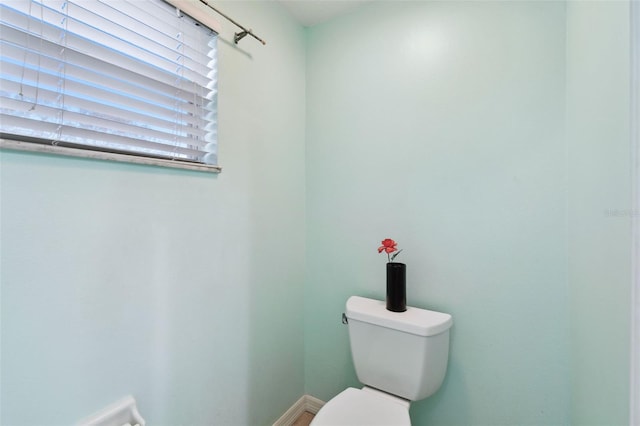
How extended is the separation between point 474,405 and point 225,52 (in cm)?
187

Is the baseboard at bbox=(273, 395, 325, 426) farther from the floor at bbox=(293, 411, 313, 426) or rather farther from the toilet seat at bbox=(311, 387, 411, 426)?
the toilet seat at bbox=(311, 387, 411, 426)

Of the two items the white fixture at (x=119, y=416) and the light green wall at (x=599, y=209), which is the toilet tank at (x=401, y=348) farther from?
the white fixture at (x=119, y=416)

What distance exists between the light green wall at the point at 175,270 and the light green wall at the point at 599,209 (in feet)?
3.86

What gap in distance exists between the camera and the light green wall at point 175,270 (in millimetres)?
677

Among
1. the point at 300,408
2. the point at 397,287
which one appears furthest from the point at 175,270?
the point at 300,408

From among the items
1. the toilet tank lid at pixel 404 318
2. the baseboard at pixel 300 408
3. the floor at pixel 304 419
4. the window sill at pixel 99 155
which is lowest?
the floor at pixel 304 419

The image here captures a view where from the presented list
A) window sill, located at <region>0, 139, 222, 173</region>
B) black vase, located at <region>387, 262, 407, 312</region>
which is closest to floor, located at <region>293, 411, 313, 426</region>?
black vase, located at <region>387, 262, 407, 312</region>

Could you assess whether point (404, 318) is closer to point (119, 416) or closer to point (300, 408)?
point (300, 408)

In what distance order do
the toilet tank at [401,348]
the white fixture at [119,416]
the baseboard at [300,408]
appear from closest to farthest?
the white fixture at [119,416], the toilet tank at [401,348], the baseboard at [300,408]

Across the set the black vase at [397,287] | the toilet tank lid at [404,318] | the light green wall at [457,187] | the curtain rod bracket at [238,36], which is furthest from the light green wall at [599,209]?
the curtain rod bracket at [238,36]

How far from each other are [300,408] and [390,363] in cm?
75

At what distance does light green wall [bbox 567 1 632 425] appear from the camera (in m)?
0.56

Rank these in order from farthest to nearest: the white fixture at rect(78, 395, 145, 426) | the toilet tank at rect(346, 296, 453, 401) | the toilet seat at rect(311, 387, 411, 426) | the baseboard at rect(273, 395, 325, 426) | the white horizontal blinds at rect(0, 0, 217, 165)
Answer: the baseboard at rect(273, 395, 325, 426) < the toilet tank at rect(346, 296, 453, 401) < the toilet seat at rect(311, 387, 411, 426) < the white fixture at rect(78, 395, 145, 426) < the white horizontal blinds at rect(0, 0, 217, 165)

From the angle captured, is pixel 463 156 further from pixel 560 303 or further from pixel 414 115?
pixel 560 303
